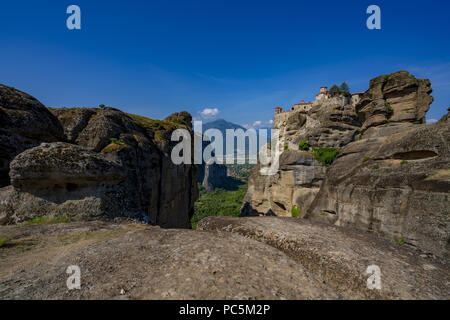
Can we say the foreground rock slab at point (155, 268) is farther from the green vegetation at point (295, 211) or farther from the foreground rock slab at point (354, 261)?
the green vegetation at point (295, 211)

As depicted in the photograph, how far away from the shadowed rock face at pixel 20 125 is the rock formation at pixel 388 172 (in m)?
22.4

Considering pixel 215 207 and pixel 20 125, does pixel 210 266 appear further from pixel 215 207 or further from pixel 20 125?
pixel 215 207

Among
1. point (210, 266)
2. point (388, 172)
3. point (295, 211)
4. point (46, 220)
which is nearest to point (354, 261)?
point (210, 266)

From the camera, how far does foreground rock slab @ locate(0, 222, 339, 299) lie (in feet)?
10.1

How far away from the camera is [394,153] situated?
41.3 feet

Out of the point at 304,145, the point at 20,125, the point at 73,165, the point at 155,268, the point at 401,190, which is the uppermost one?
the point at 304,145

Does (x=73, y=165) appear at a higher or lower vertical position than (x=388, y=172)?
higher

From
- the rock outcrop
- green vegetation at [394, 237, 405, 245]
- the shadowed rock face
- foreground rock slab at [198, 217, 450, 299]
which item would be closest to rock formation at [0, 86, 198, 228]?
the shadowed rock face

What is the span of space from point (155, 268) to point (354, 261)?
478cm

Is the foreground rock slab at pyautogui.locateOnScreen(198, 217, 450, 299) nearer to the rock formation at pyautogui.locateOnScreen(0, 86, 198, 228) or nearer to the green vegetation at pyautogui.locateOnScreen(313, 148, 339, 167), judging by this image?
the rock formation at pyautogui.locateOnScreen(0, 86, 198, 228)

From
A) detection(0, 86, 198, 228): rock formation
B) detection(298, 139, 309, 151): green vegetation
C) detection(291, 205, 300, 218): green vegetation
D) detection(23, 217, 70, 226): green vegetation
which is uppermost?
detection(298, 139, 309, 151): green vegetation

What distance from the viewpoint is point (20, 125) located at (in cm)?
1080

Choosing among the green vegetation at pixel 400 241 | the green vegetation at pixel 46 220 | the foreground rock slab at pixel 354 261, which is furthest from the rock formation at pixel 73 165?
the green vegetation at pixel 400 241

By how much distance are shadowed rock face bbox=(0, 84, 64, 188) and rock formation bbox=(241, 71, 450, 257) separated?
22431 millimetres
